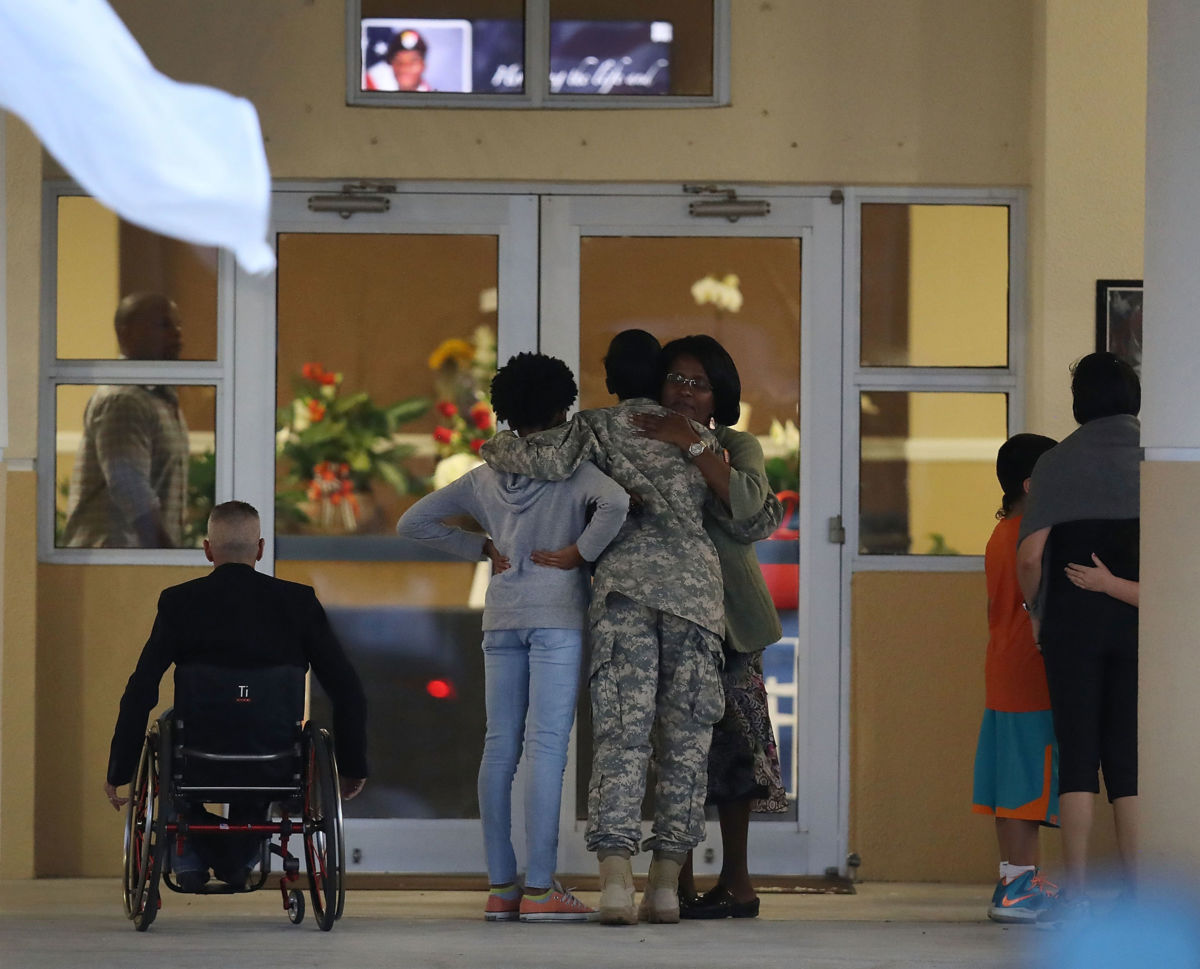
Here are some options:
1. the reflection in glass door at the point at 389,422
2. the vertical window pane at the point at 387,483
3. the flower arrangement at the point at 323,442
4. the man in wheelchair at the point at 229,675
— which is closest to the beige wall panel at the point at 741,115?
the reflection in glass door at the point at 389,422

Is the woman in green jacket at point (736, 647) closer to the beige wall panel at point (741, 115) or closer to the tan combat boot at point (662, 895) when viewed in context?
the tan combat boot at point (662, 895)

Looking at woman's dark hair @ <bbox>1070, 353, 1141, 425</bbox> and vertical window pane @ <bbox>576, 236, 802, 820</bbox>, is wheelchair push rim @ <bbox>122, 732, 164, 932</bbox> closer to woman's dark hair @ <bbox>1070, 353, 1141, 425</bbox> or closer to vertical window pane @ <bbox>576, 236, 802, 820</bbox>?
vertical window pane @ <bbox>576, 236, 802, 820</bbox>

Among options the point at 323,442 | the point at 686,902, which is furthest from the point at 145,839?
the point at 323,442

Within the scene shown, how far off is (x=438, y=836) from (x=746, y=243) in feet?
7.35

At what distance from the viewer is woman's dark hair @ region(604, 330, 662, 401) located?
490 cm

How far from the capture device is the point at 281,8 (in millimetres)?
5930

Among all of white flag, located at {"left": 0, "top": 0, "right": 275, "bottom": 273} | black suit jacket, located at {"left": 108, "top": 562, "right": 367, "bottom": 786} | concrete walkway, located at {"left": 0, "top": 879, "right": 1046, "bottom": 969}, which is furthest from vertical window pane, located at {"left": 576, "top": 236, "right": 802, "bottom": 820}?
white flag, located at {"left": 0, "top": 0, "right": 275, "bottom": 273}

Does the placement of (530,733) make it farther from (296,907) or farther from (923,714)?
(923,714)

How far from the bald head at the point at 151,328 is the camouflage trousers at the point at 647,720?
2.08 m

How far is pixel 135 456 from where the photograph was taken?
5969mm

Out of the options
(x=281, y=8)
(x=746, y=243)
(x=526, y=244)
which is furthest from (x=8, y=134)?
(x=746, y=243)

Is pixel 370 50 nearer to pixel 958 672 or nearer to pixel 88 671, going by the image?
A: pixel 88 671

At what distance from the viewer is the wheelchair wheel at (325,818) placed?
4344 millimetres

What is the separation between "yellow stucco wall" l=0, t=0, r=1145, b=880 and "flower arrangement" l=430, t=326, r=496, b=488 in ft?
1.92
